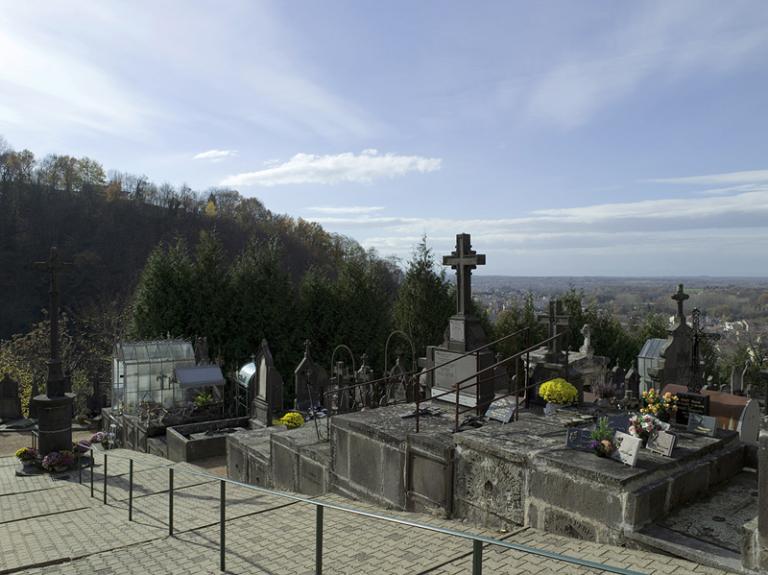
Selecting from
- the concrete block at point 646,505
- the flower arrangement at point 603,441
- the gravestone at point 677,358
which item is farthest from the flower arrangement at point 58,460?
the gravestone at point 677,358

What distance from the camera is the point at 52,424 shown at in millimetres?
12711

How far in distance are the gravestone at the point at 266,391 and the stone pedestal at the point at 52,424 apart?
4.94m

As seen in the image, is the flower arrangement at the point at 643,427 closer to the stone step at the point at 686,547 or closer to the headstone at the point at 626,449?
the headstone at the point at 626,449

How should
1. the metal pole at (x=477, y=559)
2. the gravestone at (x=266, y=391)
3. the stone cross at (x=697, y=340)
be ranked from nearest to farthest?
the metal pole at (x=477, y=559)
the stone cross at (x=697, y=340)
the gravestone at (x=266, y=391)

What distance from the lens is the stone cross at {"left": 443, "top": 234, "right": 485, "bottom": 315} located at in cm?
978

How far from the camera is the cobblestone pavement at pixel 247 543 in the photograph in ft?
15.9

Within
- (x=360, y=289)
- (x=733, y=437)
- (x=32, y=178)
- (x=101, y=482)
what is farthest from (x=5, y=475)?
(x=32, y=178)

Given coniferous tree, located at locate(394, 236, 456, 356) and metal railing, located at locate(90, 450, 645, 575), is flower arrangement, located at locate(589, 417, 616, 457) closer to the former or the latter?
metal railing, located at locate(90, 450, 645, 575)

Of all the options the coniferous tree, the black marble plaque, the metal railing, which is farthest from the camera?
the coniferous tree

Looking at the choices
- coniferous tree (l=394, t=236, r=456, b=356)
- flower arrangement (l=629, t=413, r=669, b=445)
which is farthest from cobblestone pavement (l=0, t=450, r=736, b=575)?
coniferous tree (l=394, t=236, r=456, b=356)

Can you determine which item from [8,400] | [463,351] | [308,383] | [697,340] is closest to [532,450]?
[463,351]

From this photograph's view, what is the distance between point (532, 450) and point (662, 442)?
1405 mm

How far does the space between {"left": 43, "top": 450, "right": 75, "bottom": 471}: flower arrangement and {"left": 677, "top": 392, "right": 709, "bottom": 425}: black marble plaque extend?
42.9ft

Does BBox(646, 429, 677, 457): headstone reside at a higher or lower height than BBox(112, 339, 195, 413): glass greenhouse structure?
higher
